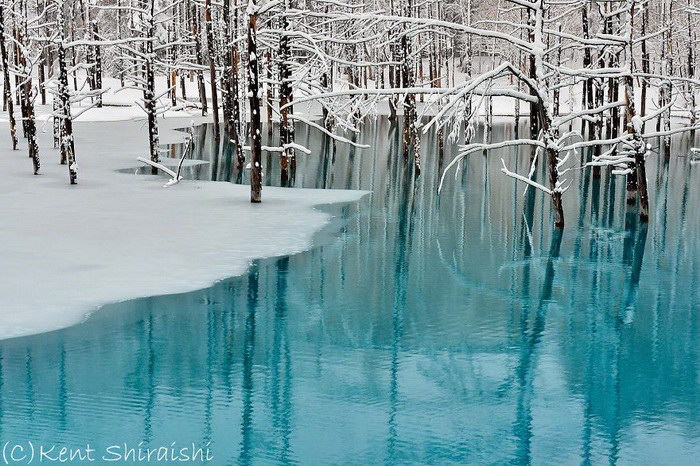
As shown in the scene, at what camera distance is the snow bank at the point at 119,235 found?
1520 centimetres

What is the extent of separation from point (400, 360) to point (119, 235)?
8.96 metres

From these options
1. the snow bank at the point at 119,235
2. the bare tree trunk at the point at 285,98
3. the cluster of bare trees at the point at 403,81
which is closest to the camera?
the snow bank at the point at 119,235

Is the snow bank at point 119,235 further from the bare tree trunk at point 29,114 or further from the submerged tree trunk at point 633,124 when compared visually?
the submerged tree trunk at point 633,124

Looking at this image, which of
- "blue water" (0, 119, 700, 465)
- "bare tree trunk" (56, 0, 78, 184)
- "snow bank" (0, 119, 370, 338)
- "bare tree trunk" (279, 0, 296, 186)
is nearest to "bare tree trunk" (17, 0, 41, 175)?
"snow bank" (0, 119, 370, 338)

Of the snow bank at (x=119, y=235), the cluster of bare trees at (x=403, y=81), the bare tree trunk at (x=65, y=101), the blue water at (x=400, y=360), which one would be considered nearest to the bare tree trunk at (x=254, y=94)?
the cluster of bare trees at (x=403, y=81)

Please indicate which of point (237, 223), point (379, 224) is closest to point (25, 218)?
point (237, 223)

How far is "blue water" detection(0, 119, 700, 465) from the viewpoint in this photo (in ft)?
33.5

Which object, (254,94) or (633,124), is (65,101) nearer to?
(254,94)

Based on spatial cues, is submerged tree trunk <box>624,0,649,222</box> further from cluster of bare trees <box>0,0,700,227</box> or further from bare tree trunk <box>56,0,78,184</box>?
bare tree trunk <box>56,0,78,184</box>

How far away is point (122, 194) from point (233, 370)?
1436 cm

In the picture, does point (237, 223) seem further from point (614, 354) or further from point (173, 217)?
point (614, 354)

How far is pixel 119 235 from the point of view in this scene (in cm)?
1959

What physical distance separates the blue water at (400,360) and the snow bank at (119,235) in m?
0.60

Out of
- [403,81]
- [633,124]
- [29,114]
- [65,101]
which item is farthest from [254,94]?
[403,81]
